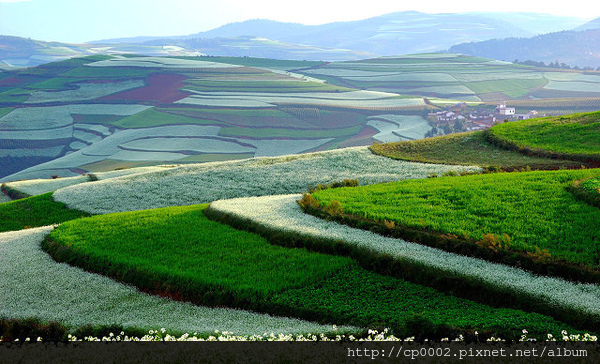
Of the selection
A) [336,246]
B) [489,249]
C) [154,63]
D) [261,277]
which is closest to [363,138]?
[336,246]

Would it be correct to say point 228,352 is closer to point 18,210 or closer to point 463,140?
point 18,210

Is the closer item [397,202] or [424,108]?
A: [397,202]

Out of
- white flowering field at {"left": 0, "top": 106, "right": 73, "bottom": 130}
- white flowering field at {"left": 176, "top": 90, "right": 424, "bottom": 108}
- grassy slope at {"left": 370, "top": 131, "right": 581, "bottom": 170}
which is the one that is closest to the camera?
grassy slope at {"left": 370, "top": 131, "right": 581, "bottom": 170}

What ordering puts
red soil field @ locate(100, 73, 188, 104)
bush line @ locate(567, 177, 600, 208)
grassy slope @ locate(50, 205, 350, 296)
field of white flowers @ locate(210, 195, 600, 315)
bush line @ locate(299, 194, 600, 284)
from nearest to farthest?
1. field of white flowers @ locate(210, 195, 600, 315)
2. bush line @ locate(299, 194, 600, 284)
3. grassy slope @ locate(50, 205, 350, 296)
4. bush line @ locate(567, 177, 600, 208)
5. red soil field @ locate(100, 73, 188, 104)

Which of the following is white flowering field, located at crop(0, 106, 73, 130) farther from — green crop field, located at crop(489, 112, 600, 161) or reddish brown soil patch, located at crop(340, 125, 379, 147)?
green crop field, located at crop(489, 112, 600, 161)

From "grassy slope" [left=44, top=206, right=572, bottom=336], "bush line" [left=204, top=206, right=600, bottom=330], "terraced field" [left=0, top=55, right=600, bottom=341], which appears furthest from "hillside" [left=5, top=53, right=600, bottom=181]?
"bush line" [left=204, top=206, right=600, bottom=330]

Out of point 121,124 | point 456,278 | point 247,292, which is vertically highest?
point 456,278

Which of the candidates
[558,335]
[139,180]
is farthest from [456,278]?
[139,180]
